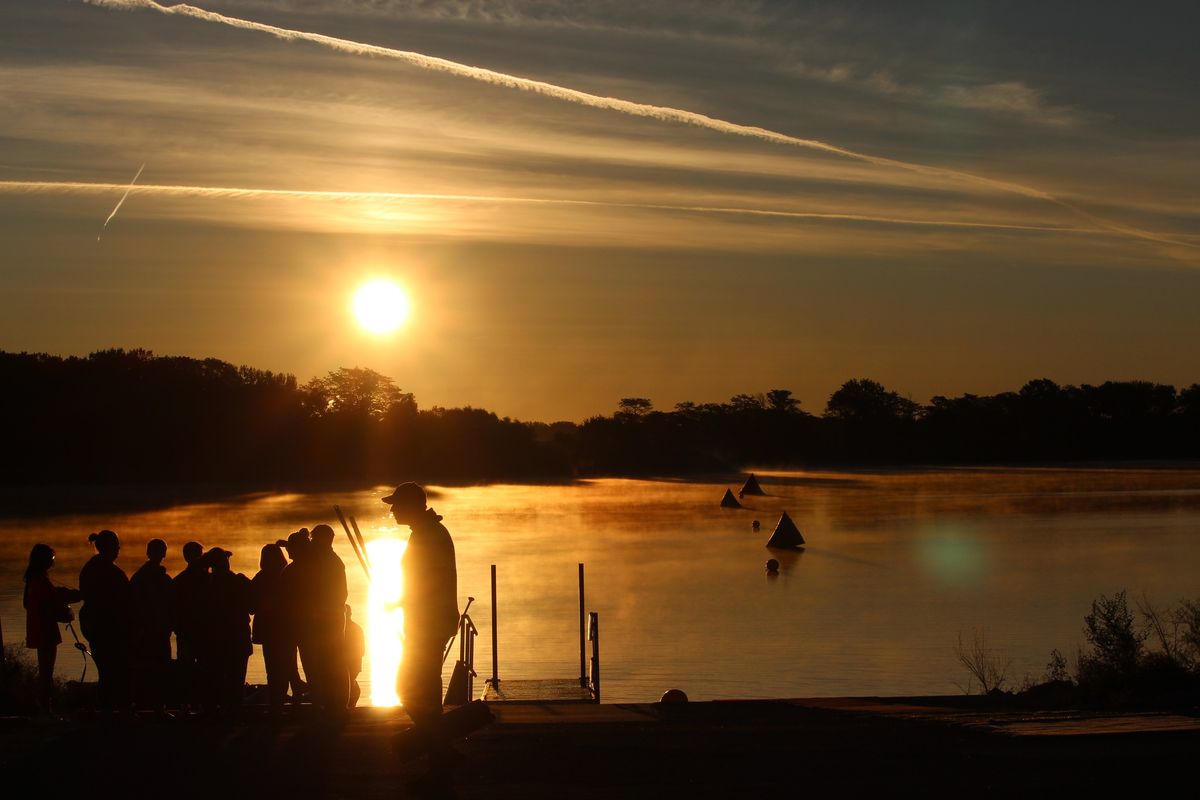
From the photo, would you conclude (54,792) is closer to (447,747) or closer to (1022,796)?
(447,747)

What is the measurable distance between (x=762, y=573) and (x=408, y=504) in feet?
119

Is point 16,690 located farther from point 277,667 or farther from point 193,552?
point 277,667

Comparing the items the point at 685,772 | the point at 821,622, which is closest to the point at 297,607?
the point at 685,772

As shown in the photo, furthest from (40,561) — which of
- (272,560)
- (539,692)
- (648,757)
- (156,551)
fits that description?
(539,692)

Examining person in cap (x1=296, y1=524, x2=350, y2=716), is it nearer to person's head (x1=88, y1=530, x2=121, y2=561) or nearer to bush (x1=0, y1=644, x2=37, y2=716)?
person's head (x1=88, y1=530, x2=121, y2=561)

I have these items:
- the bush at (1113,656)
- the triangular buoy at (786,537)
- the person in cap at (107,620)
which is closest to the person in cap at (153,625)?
the person in cap at (107,620)

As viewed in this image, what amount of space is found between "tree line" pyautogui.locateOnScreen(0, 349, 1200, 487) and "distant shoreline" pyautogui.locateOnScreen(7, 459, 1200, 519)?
0.68m

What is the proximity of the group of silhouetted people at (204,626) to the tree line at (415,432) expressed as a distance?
90.3 m

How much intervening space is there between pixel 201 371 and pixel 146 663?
101 metres

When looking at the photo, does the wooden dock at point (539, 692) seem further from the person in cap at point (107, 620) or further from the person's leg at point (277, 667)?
the person in cap at point (107, 620)

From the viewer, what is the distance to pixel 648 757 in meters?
8.31

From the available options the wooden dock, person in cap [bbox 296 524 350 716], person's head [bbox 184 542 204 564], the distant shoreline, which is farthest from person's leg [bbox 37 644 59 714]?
the distant shoreline

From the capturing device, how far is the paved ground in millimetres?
7441

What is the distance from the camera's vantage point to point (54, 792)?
7.51m
